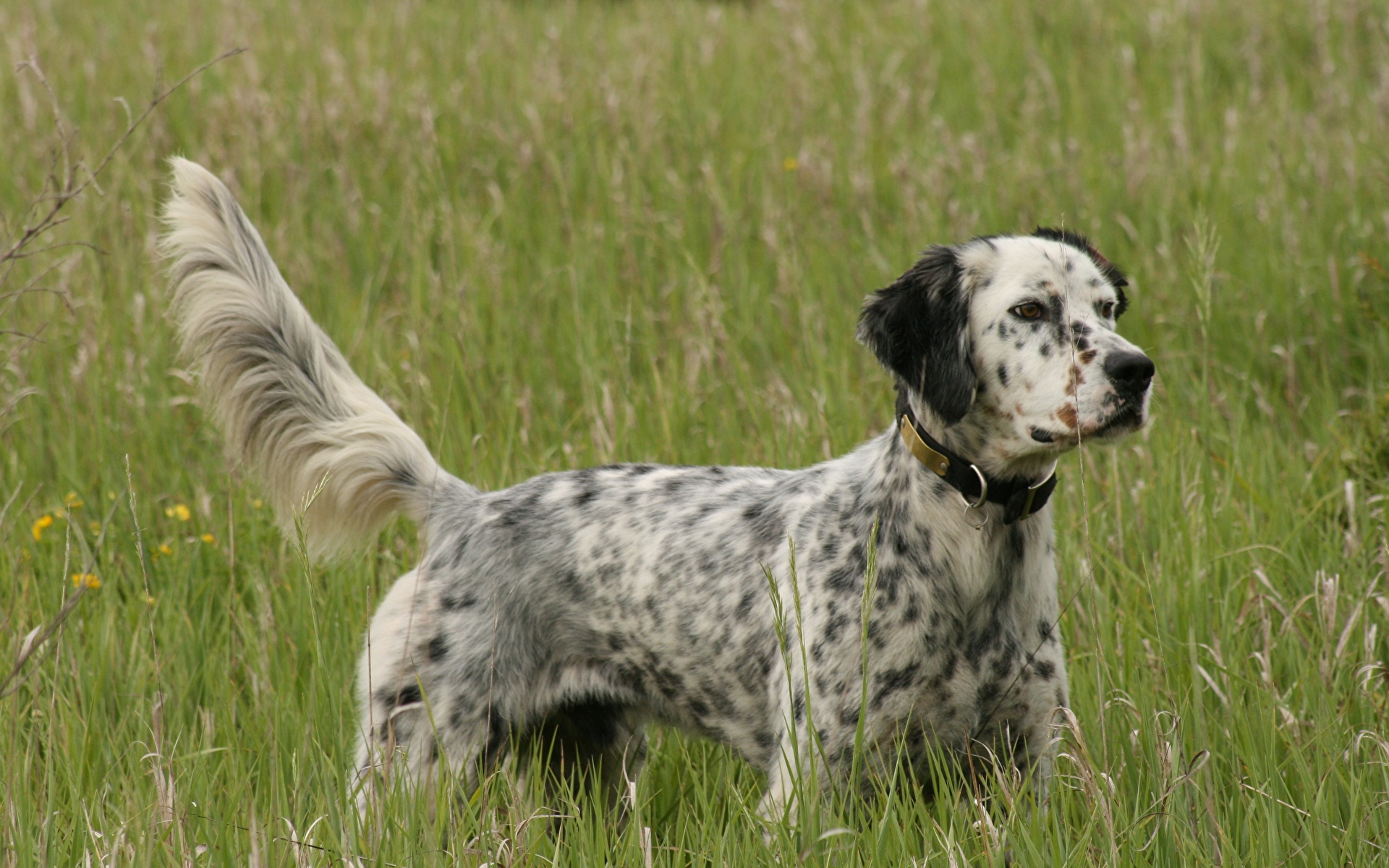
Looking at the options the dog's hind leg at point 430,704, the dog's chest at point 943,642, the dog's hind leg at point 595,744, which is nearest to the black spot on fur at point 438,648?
the dog's hind leg at point 430,704

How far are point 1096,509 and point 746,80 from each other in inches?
194

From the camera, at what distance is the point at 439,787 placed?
268 centimetres

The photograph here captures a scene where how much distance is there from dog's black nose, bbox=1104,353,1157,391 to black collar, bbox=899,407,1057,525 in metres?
0.33

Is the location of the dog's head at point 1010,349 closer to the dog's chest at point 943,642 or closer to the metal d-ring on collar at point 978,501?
the metal d-ring on collar at point 978,501

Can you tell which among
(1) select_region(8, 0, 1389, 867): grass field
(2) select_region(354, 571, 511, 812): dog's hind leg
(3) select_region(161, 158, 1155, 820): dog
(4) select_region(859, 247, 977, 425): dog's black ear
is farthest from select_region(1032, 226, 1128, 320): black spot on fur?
(2) select_region(354, 571, 511, 812): dog's hind leg

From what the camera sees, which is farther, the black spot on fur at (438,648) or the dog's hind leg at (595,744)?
the dog's hind leg at (595,744)

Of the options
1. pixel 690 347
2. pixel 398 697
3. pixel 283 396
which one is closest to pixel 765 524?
pixel 398 697

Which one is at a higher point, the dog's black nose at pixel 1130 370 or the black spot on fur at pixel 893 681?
the dog's black nose at pixel 1130 370

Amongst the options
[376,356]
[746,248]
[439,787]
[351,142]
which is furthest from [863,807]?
[351,142]

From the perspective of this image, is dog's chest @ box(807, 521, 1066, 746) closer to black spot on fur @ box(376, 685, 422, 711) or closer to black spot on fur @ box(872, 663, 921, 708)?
black spot on fur @ box(872, 663, 921, 708)

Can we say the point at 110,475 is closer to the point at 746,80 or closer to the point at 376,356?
the point at 376,356

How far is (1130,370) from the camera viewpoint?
2672 mm

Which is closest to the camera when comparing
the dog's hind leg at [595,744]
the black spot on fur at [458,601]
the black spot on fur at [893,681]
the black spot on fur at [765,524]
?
the black spot on fur at [893,681]

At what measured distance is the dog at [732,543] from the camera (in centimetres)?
284
